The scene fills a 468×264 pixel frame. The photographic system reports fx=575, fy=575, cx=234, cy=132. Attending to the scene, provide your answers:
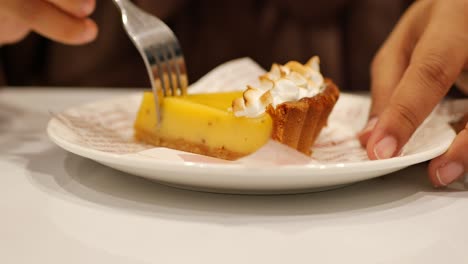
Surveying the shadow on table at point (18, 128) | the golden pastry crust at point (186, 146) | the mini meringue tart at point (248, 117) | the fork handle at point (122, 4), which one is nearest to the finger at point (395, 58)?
the mini meringue tart at point (248, 117)

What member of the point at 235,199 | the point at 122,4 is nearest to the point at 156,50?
the point at 122,4

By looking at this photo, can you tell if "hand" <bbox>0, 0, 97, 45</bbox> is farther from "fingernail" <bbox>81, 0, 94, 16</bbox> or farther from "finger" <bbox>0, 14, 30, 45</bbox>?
"finger" <bbox>0, 14, 30, 45</bbox>

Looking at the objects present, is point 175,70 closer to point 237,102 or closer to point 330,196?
point 237,102

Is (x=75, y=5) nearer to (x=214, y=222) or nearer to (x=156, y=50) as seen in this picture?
(x=156, y=50)

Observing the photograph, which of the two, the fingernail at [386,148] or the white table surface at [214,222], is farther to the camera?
the fingernail at [386,148]

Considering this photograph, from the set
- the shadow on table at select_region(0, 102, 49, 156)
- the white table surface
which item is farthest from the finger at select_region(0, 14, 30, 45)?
the white table surface

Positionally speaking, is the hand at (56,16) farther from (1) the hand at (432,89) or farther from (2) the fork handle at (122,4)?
(1) the hand at (432,89)
